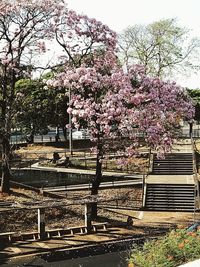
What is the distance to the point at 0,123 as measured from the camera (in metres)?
28.9

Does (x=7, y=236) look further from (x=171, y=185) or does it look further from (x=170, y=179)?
(x=170, y=179)

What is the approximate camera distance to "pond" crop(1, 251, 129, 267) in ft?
65.3

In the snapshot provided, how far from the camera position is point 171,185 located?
33219 mm

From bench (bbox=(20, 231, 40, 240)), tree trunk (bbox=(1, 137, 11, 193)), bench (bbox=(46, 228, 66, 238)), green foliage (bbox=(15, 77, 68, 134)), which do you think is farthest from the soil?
green foliage (bbox=(15, 77, 68, 134))

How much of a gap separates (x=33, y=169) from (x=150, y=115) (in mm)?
16645

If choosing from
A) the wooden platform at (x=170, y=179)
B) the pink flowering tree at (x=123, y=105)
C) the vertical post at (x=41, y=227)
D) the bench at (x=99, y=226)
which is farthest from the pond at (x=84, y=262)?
the wooden platform at (x=170, y=179)

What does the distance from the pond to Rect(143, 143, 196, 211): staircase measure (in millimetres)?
9547

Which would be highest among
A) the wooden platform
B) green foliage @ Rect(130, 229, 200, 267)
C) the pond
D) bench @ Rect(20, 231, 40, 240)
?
green foliage @ Rect(130, 229, 200, 267)

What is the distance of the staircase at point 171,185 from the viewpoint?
30469 millimetres

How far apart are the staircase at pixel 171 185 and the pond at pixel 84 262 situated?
31.3 feet

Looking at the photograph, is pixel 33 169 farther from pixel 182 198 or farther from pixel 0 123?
pixel 182 198

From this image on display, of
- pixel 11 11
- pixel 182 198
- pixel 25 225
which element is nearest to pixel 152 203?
pixel 182 198

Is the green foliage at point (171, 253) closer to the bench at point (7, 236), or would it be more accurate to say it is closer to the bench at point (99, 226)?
the bench at point (7, 236)

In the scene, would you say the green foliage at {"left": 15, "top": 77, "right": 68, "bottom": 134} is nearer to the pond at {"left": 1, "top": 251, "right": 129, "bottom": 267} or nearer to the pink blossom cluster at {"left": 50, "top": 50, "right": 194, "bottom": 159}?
the pink blossom cluster at {"left": 50, "top": 50, "right": 194, "bottom": 159}
